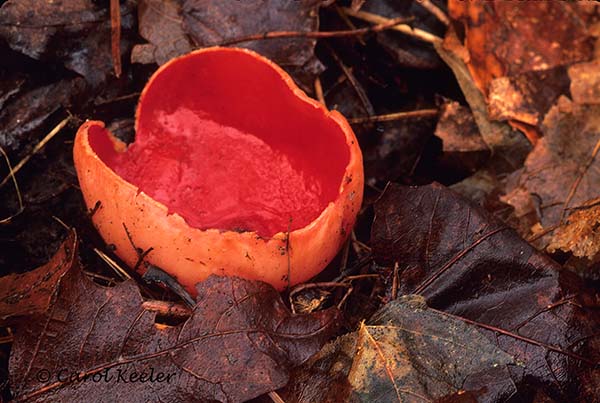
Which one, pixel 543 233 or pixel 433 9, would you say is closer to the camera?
pixel 543 233

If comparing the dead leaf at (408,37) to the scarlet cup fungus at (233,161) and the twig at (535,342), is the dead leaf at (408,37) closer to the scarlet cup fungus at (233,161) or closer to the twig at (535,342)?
the scarlet cup fungus at (233,161)

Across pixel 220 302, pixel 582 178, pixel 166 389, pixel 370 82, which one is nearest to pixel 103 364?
pixel 166 389

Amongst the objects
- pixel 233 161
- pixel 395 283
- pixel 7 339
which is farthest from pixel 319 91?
pixel 7 339

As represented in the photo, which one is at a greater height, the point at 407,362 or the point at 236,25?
the point at 236,25

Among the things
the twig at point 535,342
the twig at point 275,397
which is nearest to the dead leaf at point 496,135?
the twig at point 535,342

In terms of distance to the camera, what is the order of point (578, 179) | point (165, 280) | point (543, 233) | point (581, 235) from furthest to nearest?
point (578, 179) < point (543, 233) < point (581, 235) < point (165, 280)

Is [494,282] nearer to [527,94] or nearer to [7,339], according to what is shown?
[527,94]

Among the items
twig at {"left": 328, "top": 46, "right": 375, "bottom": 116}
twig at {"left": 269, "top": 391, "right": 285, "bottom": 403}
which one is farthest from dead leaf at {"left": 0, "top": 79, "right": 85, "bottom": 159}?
twig at {"left": 269, "top": 391, "right": 285, "bottom": 403}
